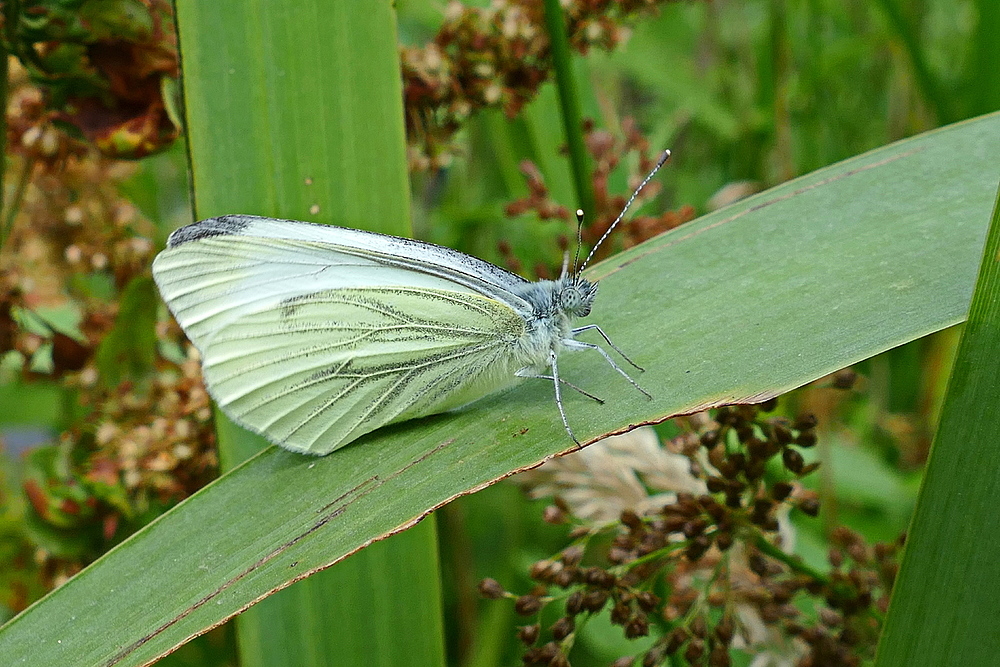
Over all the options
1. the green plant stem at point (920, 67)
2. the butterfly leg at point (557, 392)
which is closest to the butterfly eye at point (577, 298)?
the butterfly leg at point (557, 392)

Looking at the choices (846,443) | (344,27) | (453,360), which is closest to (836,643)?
(453,360)

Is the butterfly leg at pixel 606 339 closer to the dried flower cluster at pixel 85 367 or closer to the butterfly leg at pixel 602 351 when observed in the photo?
the butterfly leg at pixel 602 351

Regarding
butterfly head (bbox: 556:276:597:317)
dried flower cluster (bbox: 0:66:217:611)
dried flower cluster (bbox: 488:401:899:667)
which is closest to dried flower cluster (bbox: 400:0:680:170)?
butterfly head (bbox: 556:276:597:317)

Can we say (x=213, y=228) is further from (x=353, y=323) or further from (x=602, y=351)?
(x=602, y=351)

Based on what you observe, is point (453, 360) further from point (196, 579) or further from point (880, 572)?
point (880, 572)

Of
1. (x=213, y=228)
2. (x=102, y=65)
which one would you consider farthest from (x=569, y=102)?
(x=102, y=65)

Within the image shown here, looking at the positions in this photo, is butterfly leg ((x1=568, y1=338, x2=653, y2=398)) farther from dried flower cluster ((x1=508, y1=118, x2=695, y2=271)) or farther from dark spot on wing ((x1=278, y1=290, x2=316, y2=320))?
dark spot on wing ((x1=278, y1=290, x2=316, y2=320))

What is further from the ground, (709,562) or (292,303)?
(292,303)
